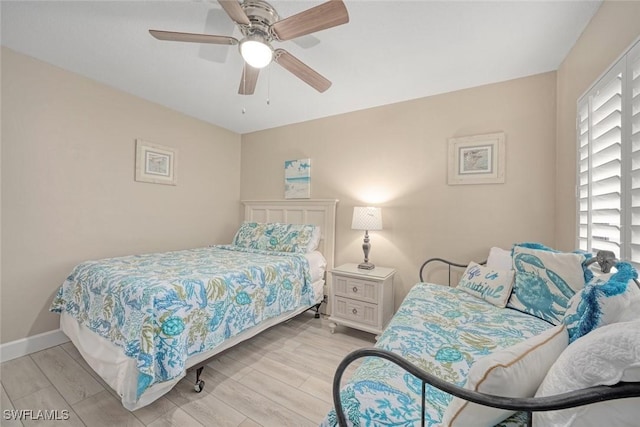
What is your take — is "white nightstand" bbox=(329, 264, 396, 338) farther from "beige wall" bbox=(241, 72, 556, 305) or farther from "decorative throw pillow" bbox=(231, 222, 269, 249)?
"decorative throw pillow" bbox=(231, 222, 269, 249)

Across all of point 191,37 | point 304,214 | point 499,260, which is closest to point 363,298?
point 499,260

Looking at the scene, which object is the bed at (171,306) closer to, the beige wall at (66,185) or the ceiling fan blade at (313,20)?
the beige wall at (66,185)

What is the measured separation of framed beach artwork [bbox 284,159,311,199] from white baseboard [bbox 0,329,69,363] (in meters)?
2.74

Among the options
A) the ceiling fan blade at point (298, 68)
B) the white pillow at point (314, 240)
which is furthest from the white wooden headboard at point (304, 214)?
the ceiling fan blade at point (298, 68)

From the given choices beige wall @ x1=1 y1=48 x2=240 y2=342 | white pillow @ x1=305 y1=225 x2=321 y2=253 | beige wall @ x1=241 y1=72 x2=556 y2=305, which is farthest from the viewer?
white pillow @ x1=305 y1=225 x2=321 y2=253

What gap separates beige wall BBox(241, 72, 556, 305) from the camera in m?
2.23

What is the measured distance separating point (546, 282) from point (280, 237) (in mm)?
2524

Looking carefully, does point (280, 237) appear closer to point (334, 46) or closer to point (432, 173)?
point (432, 173)

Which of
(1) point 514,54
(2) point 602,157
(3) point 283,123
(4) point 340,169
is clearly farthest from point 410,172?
(3) point 283,123

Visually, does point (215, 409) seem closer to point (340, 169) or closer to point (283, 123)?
point (340, 169)

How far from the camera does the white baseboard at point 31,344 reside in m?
2.08

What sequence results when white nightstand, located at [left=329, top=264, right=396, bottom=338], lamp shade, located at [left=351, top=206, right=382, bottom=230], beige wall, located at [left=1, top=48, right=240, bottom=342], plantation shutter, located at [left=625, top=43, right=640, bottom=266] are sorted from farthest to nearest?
lamp shade, located at [left=351, top=206, right=382, bottom=230], white nightstand, located at [left=329, top=264, right=396, bottom=338], beige wall, located at [left=1, top=48, right=240, bottom=342], plantation shutter, located at [left=625, top=43, right=640, bottom=266]

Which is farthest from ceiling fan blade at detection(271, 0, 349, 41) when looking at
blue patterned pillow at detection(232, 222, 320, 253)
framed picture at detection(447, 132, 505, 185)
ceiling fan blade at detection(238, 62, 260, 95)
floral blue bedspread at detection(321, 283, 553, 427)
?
blue patterned pillow at detection(232, 222, 320, 253)

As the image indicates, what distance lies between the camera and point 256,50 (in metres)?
1.53
